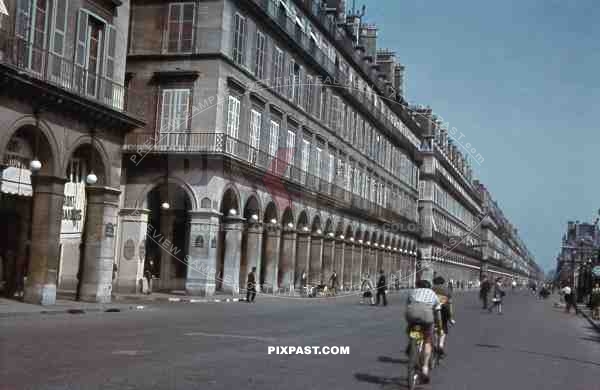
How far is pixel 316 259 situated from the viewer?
46969 mm

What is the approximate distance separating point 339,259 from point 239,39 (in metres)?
22.1

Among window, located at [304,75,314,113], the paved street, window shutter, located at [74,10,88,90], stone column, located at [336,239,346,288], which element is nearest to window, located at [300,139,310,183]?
window, located at [304,75,314,113]

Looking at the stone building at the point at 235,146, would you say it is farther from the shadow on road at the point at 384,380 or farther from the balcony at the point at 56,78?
the shadow on road at the point at 384,380

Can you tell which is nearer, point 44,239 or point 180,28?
point 44,239

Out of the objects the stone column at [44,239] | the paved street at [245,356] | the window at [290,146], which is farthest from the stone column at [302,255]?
the stone column at [44,239]

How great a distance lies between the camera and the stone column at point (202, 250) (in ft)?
105

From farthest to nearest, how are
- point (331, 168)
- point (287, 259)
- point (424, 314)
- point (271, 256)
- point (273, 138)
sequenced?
point (331, 168) < point (287, 259) < point (271, 256) < point (273, 138) < point (424, 314)

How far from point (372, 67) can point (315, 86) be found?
21.2m

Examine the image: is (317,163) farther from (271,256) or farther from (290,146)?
(271,256)

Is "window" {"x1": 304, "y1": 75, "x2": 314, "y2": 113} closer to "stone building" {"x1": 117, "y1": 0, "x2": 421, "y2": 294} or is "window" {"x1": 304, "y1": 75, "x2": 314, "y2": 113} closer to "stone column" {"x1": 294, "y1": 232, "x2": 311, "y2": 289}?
"stone building" {"x1": 117, "y1": 0, "x2": 421, "y2": 294}

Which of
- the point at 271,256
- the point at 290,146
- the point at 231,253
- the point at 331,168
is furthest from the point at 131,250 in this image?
the point at 331,168

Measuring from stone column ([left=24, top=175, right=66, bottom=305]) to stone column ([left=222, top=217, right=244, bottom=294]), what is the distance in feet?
41.5

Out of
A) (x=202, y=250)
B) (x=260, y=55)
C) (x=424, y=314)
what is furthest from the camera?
(x=260, y=55)

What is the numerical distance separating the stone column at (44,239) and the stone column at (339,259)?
100 feet
